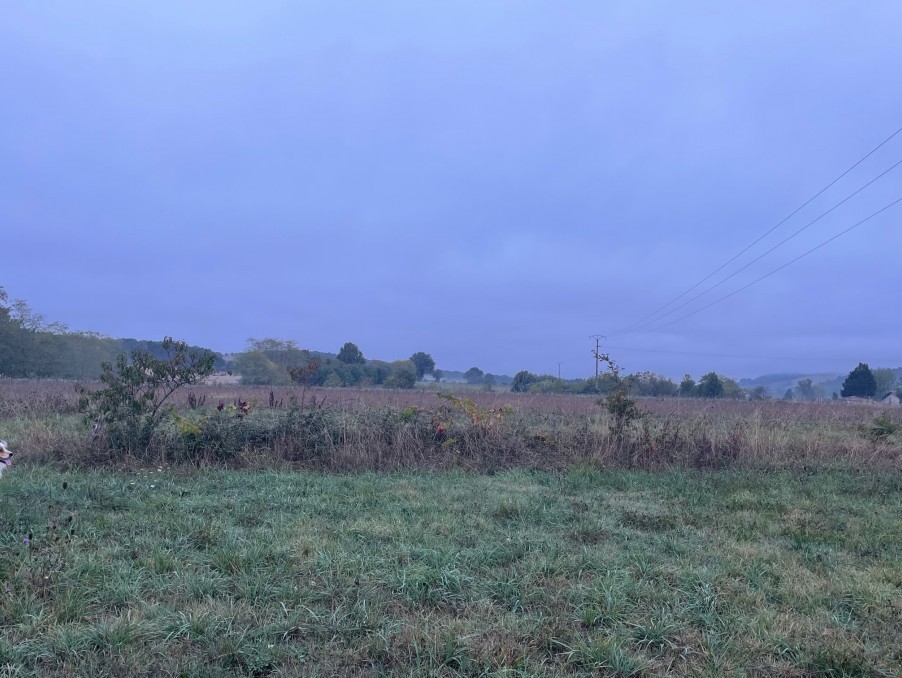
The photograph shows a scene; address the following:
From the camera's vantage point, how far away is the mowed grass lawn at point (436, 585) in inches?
122

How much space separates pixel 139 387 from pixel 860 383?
53.5 m

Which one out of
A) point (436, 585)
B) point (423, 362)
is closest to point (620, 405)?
point (436, 585)

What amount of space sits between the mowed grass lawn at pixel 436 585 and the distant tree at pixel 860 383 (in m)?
49.5

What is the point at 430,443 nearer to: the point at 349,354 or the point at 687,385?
the point at 349,354

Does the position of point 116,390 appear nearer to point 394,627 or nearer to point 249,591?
point 249,591

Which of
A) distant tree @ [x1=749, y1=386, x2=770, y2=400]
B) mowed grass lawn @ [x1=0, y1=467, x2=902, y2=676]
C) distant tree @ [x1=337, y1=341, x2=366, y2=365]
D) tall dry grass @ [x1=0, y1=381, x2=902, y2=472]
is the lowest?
mowed grass lawn @ [x1=0, y1=467, x2=902, y2=676]

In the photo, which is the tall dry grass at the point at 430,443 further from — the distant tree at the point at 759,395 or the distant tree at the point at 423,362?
the distant tree at the point at 423,362

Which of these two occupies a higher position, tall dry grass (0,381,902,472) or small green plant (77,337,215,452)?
small green plant (77,337,215,452)

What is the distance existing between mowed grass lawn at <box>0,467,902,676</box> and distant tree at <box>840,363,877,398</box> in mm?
49522

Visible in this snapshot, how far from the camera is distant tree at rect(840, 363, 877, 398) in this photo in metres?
48.1

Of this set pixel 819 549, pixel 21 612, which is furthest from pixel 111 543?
pixel 819 549

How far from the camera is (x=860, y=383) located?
48.3m

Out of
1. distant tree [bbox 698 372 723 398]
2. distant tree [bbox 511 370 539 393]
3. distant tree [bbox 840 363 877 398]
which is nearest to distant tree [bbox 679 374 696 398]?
distant tree [bbox 698 372 723 398]

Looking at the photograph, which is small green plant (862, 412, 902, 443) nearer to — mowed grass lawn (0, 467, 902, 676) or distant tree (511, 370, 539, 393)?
mowed grass lawn (0, 467, 902, 676)
